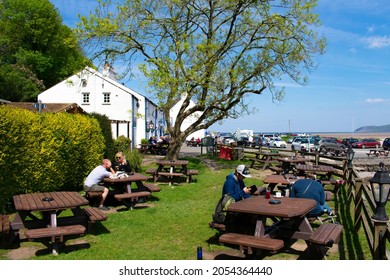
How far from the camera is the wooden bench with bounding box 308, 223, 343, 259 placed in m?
5.37

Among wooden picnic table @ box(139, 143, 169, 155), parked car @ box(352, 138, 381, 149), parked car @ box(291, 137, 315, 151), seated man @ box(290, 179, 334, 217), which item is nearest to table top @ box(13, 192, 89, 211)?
seated man @ box(290, 179, 334, 217)

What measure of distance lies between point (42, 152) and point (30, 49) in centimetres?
3977

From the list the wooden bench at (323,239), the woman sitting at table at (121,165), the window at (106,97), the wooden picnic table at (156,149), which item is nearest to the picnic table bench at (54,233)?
the wooden bench at (323,239)

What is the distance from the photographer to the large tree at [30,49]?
134 ft

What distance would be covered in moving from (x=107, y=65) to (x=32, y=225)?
15378 millimetres

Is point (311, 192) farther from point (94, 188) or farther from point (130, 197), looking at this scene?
point (94, 188)

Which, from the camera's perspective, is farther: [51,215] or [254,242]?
[51,215]

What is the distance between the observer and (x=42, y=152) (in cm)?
1013

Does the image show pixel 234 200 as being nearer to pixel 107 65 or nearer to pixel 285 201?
pixel 285 201

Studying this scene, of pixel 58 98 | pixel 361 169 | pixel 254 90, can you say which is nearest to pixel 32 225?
pixel 254 90

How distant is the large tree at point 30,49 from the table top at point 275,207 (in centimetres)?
3827

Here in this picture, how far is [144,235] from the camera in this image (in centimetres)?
742

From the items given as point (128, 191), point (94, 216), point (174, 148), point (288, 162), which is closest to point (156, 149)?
point (174, 148)

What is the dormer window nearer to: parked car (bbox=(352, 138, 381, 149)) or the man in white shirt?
the man in white shirt
